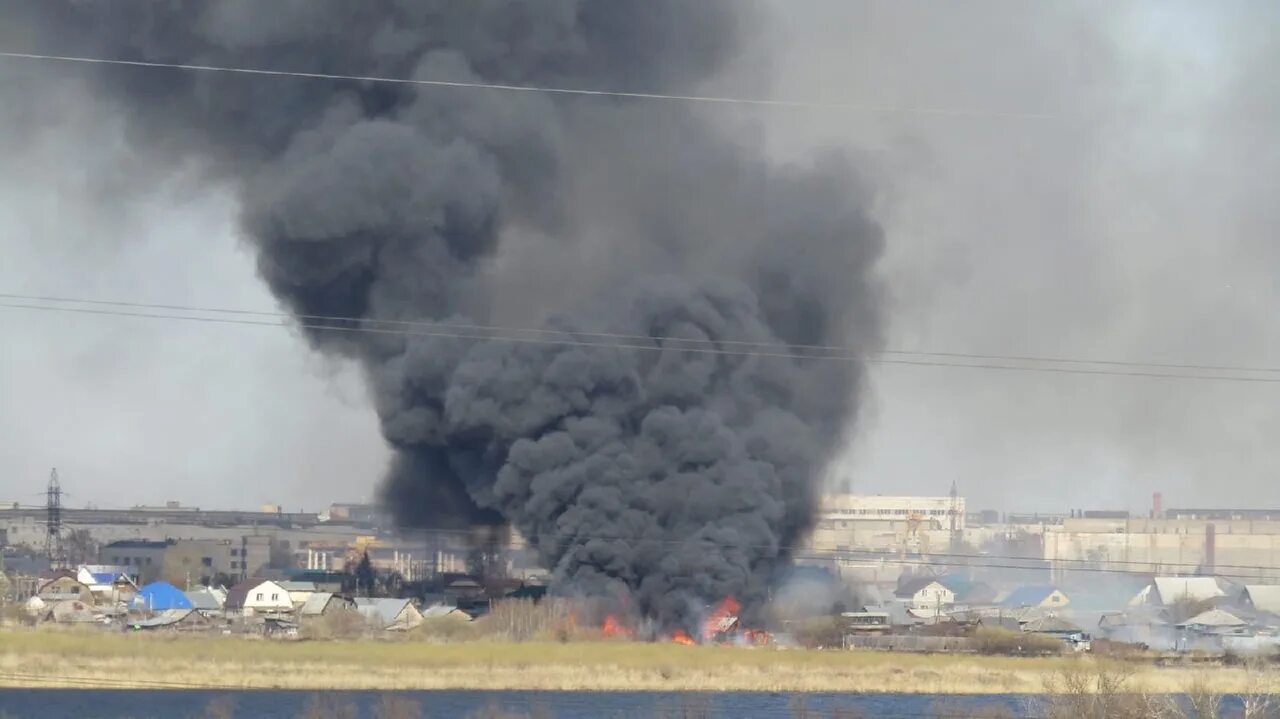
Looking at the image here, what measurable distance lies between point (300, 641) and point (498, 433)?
443 inches

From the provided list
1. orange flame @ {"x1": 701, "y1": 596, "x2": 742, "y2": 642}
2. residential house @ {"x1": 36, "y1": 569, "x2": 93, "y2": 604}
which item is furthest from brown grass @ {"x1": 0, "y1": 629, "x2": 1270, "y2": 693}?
residential house @ {"x1": 36, "y1": 569, "x2": 93, "y2": 604}

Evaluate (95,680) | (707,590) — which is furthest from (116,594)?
(707,590)

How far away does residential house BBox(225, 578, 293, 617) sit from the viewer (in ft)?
224

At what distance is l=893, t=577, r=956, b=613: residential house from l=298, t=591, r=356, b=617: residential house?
29.9 meters

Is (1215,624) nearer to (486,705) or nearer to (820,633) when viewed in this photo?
(820,633)

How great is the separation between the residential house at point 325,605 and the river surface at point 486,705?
12785 millimetres

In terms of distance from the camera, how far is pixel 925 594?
3708 inches

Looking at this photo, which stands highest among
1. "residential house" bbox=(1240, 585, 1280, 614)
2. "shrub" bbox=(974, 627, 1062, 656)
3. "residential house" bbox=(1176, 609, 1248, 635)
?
"shrub" bbox=(974, 627, 1062, 656)

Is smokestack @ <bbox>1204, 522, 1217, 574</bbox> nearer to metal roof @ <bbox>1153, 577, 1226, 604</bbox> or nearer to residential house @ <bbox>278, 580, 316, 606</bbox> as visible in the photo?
→ metal roof @ <bbox>1153, 577, 1226, 604</bbox>

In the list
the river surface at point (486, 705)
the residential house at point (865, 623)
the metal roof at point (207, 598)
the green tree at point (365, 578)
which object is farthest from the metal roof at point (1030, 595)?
the metal roof at point (207, 598)

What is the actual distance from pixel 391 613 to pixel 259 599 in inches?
450

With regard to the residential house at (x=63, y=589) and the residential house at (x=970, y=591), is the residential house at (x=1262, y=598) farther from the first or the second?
the residential house at (x=63, y=589)

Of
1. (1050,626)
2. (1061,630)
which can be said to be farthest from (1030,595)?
(1061,630)

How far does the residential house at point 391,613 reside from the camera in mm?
59812
